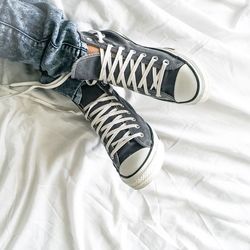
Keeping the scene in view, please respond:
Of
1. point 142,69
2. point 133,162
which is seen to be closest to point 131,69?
point 142,69

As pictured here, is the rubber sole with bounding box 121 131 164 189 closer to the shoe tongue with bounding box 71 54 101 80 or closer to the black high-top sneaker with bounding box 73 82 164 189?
the black high-top sneaker with bounding box 73 82 164 189

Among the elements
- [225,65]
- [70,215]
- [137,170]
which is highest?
[225,65]

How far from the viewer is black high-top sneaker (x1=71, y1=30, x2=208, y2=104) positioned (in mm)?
689

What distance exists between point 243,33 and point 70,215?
1.50ft

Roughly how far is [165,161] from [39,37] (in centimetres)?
29

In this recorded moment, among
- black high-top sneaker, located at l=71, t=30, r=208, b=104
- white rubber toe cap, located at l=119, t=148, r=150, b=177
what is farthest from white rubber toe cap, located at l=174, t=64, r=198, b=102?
white rubber toe cap, located at l=119, t=148, r=150, b=177

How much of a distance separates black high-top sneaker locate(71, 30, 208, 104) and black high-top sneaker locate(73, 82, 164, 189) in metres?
0.03

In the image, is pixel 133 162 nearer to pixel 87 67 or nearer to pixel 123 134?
pixel 123 134

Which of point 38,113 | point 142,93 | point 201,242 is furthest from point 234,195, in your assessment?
point 38,113

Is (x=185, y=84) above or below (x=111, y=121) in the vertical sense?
above

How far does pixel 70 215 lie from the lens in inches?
26.7

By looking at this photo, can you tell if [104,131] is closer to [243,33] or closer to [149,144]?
[149,144]

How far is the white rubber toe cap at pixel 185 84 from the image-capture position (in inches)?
26.8

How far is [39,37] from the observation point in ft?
2.22
